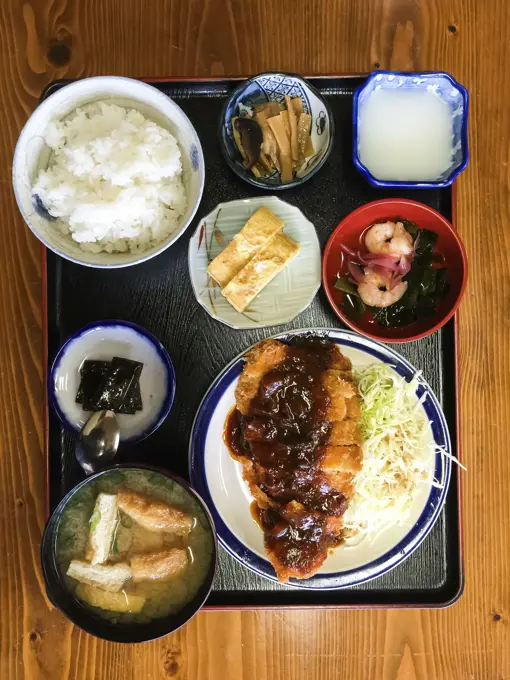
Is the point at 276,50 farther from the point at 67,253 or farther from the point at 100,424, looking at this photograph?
the point at 100,424

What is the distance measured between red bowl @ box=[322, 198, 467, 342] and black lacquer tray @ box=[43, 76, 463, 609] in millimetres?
87

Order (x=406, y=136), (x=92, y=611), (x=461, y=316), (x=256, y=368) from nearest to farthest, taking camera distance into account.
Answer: (x=92, y=611)
(x=256, y=368)
(x=406, y=136)
(x=461, y=316)

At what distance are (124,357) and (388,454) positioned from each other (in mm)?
1167

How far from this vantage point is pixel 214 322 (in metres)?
2.24

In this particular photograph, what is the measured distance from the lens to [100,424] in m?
2.02

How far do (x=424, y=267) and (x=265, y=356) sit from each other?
78 centimetres

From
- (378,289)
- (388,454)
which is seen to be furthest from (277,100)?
(388,454)

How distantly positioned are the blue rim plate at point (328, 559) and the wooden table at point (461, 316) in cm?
26

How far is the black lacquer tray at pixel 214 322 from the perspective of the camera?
2211mm

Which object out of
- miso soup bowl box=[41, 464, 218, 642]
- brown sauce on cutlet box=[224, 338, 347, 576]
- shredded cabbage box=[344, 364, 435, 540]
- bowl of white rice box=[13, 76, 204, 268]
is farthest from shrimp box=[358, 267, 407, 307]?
miso soup bowl box=[41, 464, 218, 642]

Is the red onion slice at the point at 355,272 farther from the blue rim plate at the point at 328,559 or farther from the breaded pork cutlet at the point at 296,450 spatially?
the breaded pork cutlet at the point at 296,450

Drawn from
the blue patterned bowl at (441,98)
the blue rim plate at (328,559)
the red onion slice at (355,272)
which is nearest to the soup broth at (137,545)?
the blue rim plate at (328,559)

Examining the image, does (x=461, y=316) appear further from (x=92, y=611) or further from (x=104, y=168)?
(x=92, y=611)

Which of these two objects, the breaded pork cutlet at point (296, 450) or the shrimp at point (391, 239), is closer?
the breaded pork cutlet at point (296, 450)
